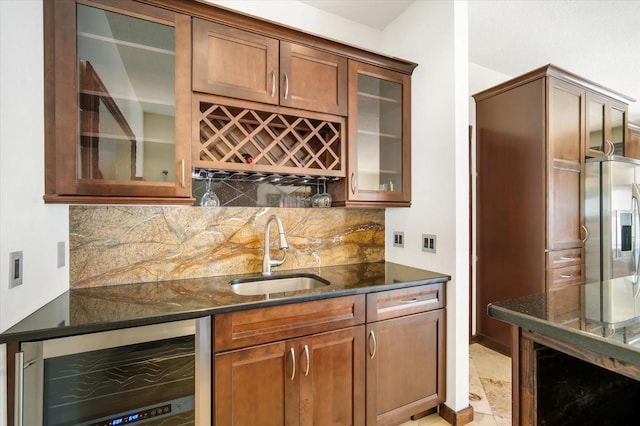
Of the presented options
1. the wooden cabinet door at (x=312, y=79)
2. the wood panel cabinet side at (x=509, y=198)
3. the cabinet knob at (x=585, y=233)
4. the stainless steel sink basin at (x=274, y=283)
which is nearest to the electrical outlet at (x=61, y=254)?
the stainless steel sink basin at (x=274, y=283)

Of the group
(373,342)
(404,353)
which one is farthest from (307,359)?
(404,353)

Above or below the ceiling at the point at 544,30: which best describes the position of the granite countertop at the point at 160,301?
below

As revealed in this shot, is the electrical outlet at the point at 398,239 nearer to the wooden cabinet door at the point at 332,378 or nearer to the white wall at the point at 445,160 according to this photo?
the white wall at the point at 445,160

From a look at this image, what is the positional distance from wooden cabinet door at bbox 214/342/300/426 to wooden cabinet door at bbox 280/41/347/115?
136 cm

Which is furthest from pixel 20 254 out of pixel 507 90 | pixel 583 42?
A: pixel 583 42

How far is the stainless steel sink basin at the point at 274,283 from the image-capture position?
5.93 ft

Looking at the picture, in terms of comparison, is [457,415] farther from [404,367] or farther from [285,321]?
[285,321]

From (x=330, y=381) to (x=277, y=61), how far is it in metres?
1.79

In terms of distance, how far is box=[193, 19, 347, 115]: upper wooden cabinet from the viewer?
1559mm

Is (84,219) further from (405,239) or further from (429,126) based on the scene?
(429,126)

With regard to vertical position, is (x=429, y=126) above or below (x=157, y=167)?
above

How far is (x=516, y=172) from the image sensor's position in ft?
8.70

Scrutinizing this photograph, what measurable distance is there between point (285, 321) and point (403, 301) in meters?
0.72

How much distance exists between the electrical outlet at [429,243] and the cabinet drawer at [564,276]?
1244mm
